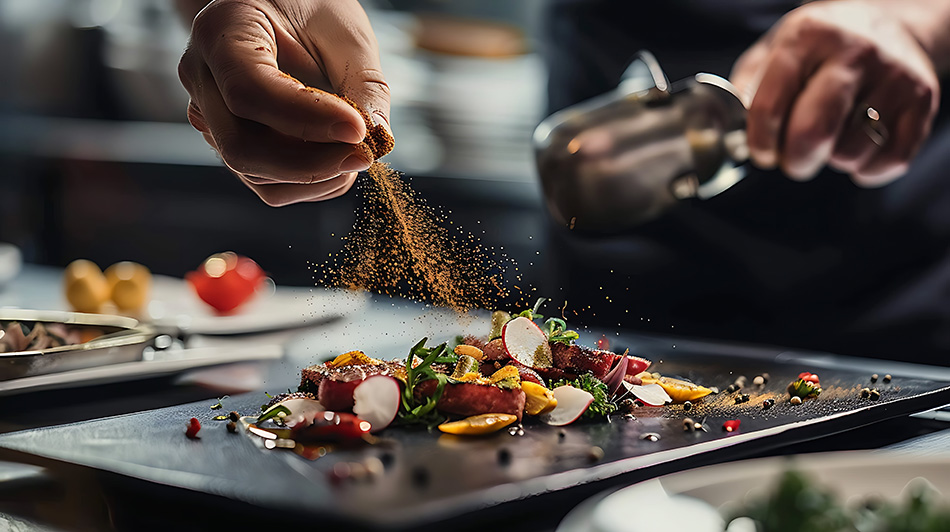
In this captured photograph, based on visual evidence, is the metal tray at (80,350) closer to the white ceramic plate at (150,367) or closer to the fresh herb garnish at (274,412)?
the white ceramic plate at (150,367)

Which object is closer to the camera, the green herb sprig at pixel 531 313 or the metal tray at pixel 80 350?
the metal tray at pixel 80 350

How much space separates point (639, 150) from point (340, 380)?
0.73 metres

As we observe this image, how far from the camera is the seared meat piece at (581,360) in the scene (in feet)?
5.26

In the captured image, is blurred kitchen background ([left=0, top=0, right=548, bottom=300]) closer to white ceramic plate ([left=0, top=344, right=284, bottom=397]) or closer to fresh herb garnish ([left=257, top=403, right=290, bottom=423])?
white ceramic plate ([left=0, top=344, right=284, bottom=397])

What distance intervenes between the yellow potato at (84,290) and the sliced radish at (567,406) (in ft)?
5.40

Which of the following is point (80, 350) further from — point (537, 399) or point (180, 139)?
point (180, 139)

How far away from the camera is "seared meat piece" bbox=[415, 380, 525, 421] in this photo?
1.40 metres

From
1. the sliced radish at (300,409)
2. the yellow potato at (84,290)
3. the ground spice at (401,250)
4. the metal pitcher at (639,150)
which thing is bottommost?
the yellow potato at (84,290)

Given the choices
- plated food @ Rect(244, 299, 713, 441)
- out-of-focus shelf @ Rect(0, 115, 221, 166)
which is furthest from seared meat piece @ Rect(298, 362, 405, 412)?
Answer: out-of-focus shelf @ Rect(0, 115, 221, 166)

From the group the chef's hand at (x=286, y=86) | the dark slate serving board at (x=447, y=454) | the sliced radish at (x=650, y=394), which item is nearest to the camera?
the dark slate serving board at (x=447, y=454)

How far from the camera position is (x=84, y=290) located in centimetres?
250

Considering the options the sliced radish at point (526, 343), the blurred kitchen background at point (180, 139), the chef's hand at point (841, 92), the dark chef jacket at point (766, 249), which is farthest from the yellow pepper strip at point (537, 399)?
the blurred kitchen background at point (180, 139)

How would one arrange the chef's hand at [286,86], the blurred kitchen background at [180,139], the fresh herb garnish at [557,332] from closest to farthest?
the chef's hand at [286,86]
the fresh herb garnish at [557,332]
the blurred kitchen background at [180,139]

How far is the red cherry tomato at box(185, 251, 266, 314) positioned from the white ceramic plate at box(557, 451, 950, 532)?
2026 mm
